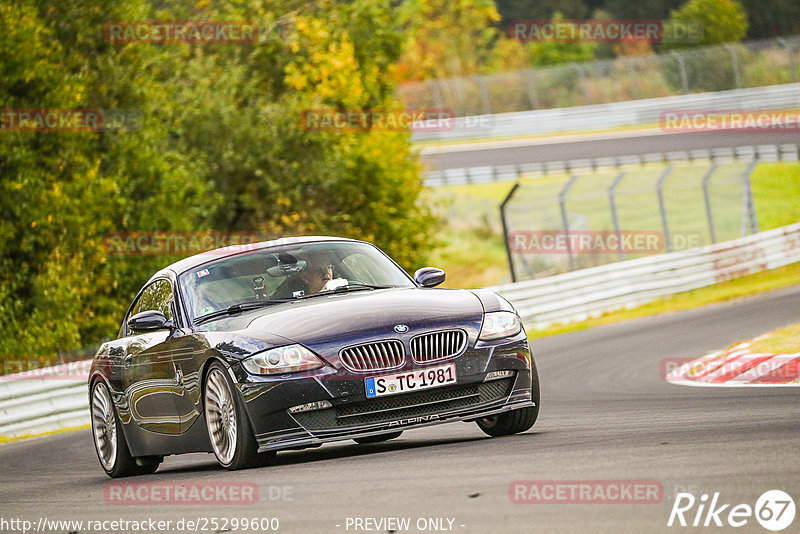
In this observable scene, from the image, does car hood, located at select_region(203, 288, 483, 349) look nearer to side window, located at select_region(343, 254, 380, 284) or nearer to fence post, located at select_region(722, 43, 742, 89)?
side window, located at select_region(343, 254, 380, 284)

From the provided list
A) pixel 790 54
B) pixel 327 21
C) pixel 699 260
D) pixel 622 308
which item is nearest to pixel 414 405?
pixel 622 308

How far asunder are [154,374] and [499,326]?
2.45 meters

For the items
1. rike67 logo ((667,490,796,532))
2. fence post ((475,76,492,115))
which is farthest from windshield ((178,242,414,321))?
fence post ((475,76,492,115))

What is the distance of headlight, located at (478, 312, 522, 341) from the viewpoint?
7.90m

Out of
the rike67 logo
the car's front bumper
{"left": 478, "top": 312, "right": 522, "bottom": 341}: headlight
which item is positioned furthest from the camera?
{"left": 478, "top": 312, "right": 522, "bottom": 341}: headlight

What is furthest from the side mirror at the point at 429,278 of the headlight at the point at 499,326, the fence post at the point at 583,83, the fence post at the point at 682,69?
the fence post at the point at 583,83

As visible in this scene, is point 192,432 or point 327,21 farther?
point 327,21

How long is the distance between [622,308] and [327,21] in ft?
53.2

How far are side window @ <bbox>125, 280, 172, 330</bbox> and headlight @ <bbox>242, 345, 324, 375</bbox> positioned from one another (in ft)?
5.20

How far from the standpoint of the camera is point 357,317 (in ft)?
25.2

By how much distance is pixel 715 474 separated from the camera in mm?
5738

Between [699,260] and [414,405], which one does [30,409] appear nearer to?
[414,405]

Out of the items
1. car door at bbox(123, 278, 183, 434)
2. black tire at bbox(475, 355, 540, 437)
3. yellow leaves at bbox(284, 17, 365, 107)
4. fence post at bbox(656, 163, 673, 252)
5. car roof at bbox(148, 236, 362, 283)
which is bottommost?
fence post at bbox(656, 163, 673, 252)

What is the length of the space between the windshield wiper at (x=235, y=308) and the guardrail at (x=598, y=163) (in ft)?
90.5
